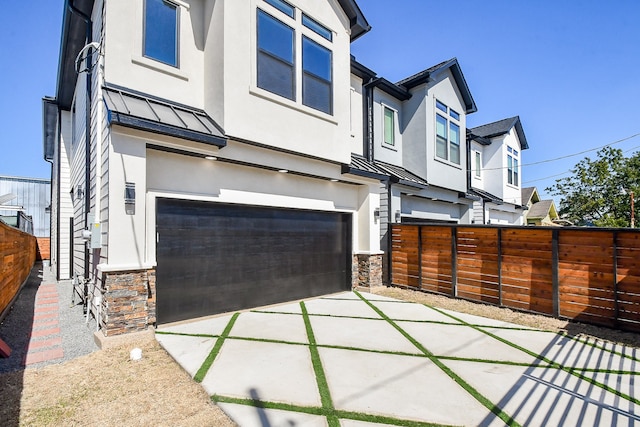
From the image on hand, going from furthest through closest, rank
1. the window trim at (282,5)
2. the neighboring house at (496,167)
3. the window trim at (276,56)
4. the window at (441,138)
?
the neighboring house at (496,167), the window at (441,138), the window trim at (282,5), the window trim at (276,56)

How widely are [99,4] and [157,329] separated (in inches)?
244

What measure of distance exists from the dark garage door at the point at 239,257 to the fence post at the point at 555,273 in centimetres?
483

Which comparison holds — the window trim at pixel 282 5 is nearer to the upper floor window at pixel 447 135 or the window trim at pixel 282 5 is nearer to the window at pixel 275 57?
the window at pixel 275 57

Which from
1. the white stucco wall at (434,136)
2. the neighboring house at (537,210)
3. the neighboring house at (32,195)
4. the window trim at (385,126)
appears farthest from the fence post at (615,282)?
the neighboring house at (32,195)

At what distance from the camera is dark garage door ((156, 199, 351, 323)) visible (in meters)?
5.71

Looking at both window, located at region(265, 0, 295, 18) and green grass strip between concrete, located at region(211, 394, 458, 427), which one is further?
window, located at region(265, 0, 295, 18)

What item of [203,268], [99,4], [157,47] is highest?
[99,4]

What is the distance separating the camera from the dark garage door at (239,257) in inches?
225

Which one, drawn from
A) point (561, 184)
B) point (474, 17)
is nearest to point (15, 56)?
point (474, 17)

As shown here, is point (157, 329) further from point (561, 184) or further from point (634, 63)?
point (561, 184)

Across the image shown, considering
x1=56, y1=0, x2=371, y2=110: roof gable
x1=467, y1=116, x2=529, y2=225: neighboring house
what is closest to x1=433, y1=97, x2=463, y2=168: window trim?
x1=467, y1=116, x2=529, y2=225: neighboring house

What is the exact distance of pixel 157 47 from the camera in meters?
5.87

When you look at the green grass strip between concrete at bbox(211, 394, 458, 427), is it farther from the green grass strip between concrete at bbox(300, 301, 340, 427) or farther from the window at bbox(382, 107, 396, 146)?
the window at bbox(382, 107, 396, 146)

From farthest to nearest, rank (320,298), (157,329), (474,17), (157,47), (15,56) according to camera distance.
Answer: (474,17), (15,56), (320,298), (157,47), (157,329)
